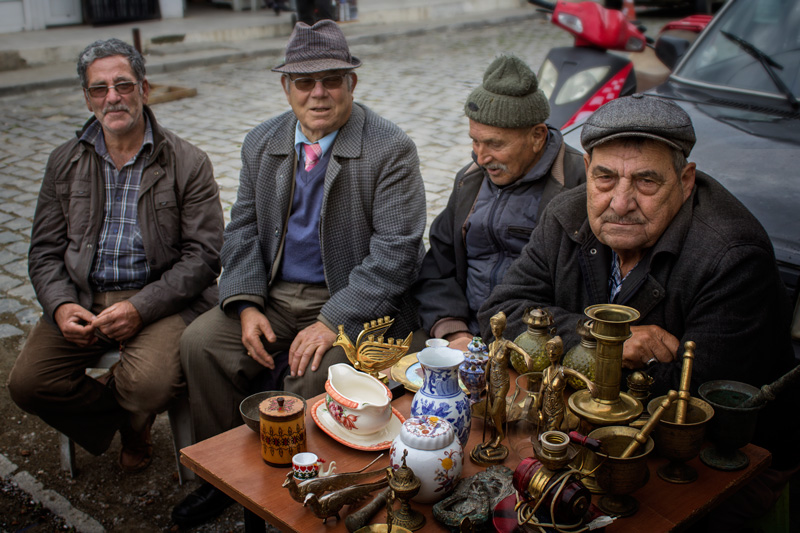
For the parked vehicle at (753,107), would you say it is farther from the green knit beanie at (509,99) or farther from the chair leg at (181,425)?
the chair leg at (181,425)

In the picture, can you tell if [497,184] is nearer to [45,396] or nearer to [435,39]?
[45,396]

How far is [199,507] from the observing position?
10.2 ft

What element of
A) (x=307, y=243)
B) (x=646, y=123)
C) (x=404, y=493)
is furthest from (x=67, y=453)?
(x=646, y=123)

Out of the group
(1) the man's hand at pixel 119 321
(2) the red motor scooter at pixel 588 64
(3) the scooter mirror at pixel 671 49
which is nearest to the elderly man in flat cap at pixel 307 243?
(1) the man's hand at pixel 119 321

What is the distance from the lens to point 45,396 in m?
3.24

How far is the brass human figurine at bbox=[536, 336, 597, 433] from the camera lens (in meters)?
2.02

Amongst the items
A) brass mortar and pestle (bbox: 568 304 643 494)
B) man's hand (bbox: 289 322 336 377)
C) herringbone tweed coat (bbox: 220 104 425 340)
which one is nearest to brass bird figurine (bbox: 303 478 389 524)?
brass mortar and pestle (bbox: 568 304 643 494)

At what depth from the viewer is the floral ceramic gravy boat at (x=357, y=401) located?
2.26 metres

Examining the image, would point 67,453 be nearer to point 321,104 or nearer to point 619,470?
point 321,104

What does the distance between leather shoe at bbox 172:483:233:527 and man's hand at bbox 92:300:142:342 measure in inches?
28.6

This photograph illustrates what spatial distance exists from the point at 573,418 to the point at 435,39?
511 inches

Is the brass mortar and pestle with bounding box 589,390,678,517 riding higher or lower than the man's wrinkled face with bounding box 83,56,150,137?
lower

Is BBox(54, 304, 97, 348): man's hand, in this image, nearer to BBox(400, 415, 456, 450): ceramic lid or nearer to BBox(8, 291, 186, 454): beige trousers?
BBox(8, 291, 186, 454): beige trousers

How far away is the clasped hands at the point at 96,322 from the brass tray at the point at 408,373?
1.26 metres
